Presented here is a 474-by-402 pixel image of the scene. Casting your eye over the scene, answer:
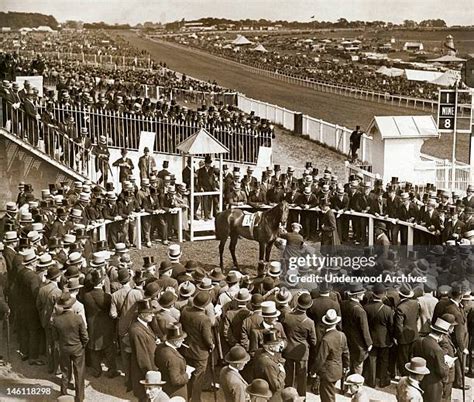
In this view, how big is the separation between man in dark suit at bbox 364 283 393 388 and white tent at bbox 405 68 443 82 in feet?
10.7

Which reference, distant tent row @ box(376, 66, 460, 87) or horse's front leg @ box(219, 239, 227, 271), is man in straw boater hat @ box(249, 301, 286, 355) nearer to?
horse's front leg @ box(219, 239, 227, 271)

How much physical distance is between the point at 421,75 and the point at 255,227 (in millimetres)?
2741

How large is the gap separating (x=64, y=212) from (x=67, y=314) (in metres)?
2.40

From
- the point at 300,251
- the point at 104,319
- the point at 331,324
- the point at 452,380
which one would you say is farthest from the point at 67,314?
the point at 452,380

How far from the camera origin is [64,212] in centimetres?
902

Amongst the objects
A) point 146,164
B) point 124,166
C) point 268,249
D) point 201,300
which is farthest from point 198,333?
→ point 124,166

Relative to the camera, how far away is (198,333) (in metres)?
6.72

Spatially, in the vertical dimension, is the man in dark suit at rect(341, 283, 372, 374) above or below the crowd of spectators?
below

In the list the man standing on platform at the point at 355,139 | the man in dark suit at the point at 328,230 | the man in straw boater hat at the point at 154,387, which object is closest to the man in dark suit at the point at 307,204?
the man in dark suit at the point at 328,230

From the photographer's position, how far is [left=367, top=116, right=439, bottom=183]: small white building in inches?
374

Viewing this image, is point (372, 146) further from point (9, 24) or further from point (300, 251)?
point (9, 24)

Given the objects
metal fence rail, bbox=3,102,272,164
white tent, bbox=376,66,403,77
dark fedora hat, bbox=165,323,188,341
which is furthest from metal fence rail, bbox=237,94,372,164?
dark fedora hat, bbox=165,323,188,341

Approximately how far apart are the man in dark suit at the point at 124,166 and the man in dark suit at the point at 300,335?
4005 millimetres

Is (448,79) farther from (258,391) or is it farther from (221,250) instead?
(258,391)
